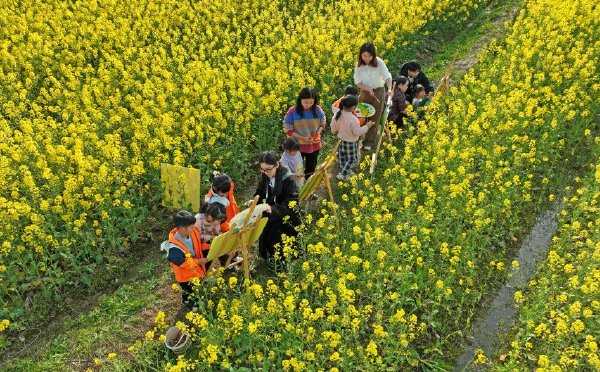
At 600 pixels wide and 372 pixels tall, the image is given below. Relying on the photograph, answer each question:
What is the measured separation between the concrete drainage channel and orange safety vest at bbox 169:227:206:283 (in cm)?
341

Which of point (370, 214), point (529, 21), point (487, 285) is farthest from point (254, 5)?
point (487, 285)

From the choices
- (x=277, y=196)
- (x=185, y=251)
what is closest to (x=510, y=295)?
(x=277, y=196)

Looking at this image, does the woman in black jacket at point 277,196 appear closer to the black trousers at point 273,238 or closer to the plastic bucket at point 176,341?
the black trousers at point 273,238

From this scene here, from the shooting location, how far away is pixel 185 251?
5633 mm

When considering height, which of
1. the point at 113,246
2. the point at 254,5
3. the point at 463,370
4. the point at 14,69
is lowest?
the point at 463,370

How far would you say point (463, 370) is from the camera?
5863 mm

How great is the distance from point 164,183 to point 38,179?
2003 mm

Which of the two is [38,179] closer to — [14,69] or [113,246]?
[113,246]

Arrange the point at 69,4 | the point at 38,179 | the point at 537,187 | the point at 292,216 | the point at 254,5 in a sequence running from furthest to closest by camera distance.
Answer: the point at 254,5, the point at 69,4, the point at 537,187, the point at 38,179, the point at 292,216

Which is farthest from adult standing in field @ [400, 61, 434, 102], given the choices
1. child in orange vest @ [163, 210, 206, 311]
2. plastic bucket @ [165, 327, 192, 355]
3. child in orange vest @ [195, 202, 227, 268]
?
plastic bucket @ [165, 327, 192, 355]

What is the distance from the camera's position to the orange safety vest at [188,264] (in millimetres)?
5602

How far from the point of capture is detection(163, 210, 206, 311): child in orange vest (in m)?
5.49

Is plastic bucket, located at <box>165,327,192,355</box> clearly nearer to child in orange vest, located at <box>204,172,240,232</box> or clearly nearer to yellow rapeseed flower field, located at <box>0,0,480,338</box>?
child in orange vest, located at <box>204,172,240,232</box>

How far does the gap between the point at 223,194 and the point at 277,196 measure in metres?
0.74
